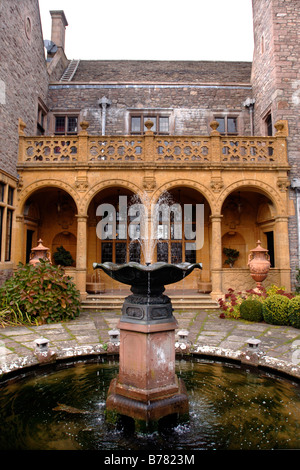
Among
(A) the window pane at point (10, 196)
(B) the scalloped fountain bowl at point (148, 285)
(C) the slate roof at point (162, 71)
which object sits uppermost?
(C) the slate roof at point (162, 71)

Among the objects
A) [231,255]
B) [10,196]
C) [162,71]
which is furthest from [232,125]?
[10,196]

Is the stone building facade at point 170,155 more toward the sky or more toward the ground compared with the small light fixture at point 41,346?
more toward the sky

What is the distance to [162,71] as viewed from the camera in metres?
16.0

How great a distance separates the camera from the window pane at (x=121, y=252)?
1317 cm

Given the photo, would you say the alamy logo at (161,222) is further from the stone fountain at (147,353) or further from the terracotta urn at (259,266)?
the stone fountain at (147,353)

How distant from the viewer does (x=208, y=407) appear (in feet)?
11.5

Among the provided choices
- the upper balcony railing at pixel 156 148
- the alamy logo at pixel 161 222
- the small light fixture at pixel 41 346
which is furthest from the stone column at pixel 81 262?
the small light fixture at pixel 41 346

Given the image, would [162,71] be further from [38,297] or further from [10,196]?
[38,297]

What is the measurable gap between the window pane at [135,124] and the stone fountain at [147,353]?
38.5 ft

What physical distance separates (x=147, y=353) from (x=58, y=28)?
20.2 metres

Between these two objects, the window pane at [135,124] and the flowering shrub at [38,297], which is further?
the window pane at [135,124]

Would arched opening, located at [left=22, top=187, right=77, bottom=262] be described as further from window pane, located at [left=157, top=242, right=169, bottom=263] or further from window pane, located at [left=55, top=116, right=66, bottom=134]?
window pane, located at [left=157, top=242, right=169, bottom=263]

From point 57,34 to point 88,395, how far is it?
19.7 m

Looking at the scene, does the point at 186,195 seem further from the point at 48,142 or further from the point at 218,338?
the point at 218,338
